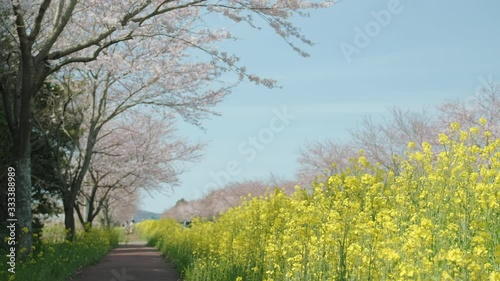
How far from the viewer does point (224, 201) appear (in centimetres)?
5241

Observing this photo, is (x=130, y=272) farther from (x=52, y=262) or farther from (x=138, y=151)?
(x=138, y=151)

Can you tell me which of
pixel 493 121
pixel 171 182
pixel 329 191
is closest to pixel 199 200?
pixel 171 182

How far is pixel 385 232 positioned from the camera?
578 centimetres

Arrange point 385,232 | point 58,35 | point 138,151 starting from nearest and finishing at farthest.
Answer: point 385,232
point 58,35
point 138,151

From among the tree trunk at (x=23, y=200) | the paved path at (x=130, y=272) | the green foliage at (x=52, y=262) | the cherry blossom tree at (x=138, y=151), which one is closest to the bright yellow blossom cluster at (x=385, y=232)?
the paved path at (x=130, y=272)

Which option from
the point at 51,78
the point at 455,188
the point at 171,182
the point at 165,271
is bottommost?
the point at 165,271

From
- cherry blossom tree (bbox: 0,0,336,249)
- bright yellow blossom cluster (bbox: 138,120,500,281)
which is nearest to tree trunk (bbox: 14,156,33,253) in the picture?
cherry blossom tree (bbox: 0,0,336,249)

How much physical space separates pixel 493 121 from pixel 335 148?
→ 342 inches

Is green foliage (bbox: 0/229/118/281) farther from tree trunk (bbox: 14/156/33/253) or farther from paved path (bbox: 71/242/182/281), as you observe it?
tree trunk (bbox: 14/156/33/253)

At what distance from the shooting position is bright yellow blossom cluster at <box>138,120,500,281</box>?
196 inches

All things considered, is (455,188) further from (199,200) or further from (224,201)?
(199,200)

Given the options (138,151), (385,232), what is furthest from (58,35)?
(138,151)

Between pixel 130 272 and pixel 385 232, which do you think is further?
pixel 130 272

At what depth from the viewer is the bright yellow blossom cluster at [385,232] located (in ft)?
16.3
